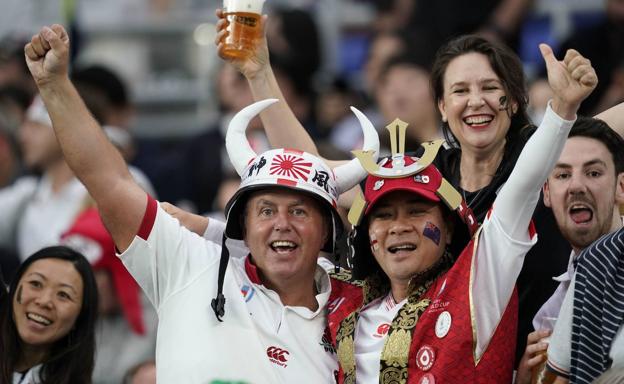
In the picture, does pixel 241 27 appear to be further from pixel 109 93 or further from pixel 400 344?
pixel 109 93

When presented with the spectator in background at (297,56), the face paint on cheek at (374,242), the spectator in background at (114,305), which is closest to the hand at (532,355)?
the face paint on cheek at (374,242)

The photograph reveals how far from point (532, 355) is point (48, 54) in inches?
89.3

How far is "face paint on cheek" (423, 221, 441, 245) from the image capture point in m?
5.79

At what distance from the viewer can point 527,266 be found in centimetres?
636

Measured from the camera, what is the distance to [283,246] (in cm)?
603

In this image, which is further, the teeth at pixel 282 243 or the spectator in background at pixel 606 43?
the spectator in background at pixel 606 43

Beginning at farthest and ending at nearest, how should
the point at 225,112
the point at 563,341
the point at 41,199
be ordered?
the point at 225,112 → the point at 41,199 → the point at 563,341

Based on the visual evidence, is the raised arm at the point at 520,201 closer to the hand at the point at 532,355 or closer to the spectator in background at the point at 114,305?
the hand at the point at 532,355

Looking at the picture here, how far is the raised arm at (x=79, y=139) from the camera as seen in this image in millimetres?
5875

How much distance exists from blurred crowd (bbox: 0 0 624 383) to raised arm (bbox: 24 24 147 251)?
182cm

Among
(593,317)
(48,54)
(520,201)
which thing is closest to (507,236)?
(520,201)

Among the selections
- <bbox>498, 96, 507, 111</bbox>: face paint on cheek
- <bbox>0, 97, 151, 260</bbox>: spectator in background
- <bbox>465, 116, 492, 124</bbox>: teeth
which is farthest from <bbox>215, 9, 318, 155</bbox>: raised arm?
<bbox>0, 97, 151, 260</bbox>: spectator in background

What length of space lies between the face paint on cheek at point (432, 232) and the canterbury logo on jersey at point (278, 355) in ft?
2.47

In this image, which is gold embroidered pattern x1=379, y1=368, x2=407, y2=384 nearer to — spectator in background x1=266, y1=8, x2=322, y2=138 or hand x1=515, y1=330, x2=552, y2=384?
hand x1=515, y1=330, x2=552, y2=384
